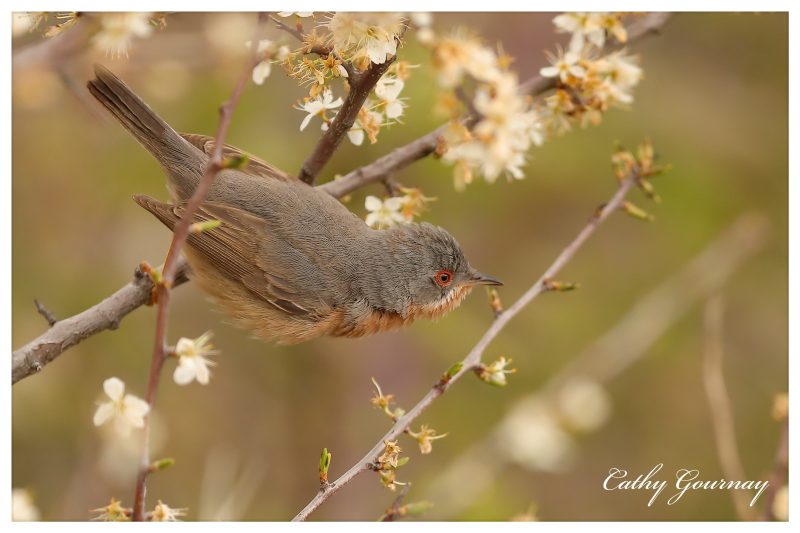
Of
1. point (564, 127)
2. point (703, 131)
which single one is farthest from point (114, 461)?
point (703, 131)

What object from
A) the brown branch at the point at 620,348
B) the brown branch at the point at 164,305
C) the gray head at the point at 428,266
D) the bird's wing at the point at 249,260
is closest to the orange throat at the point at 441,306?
the gray head at the point at 428,266

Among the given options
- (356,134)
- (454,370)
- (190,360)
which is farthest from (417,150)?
Answer: (190,360)

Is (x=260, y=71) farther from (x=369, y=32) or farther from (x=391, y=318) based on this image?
(x=391, y=318)

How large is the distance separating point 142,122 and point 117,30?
1.33 meters

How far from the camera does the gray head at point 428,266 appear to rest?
406cm

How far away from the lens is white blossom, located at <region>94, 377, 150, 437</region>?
2188 mm

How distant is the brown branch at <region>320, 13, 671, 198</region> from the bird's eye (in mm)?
579

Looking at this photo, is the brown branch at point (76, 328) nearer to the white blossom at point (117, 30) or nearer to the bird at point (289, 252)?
the bird at point (289, 252)

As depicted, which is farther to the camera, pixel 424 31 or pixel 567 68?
pixel 567 68

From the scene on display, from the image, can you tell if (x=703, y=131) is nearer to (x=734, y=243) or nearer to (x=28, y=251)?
(x=734, y=243)

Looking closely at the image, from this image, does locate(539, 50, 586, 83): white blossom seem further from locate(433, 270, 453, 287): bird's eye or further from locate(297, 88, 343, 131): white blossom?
locate(433, 270, 453, 287): bird's eye

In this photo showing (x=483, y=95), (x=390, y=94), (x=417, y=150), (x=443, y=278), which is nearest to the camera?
(x=483, y=95)

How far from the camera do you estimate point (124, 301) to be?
11.6 ft
